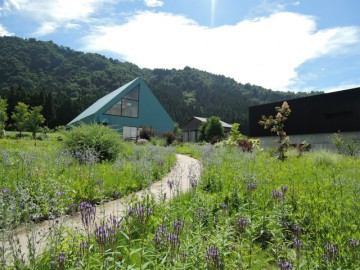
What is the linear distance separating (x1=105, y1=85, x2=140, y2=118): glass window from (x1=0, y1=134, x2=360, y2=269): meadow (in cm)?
2096

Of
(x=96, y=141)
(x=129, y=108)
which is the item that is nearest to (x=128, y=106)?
(x=129, y=108)

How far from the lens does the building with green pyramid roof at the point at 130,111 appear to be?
1081 inches

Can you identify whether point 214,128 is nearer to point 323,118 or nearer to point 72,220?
point 323,118

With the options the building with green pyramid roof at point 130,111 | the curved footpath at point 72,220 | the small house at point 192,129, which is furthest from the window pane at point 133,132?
the small house at point 192,129

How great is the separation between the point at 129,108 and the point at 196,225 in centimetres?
2679

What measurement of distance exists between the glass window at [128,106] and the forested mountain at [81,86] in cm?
3639

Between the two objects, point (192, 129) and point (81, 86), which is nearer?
point (192, 129)

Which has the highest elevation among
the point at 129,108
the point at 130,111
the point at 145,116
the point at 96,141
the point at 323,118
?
the point at 129,108

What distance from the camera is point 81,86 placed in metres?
78.8

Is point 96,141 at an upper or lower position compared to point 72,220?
upper

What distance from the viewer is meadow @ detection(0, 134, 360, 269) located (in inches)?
96.5

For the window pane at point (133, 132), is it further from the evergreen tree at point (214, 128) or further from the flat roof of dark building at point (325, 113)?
the flat roof of dark building at point (325, 113)

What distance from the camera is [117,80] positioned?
76.4m

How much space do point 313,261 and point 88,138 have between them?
952cm
